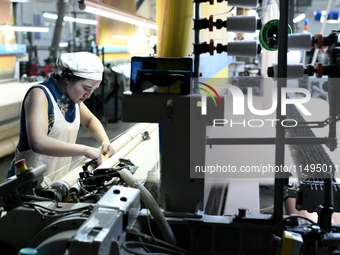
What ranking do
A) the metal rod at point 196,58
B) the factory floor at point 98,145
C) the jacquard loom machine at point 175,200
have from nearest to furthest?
1. the jacquard loom machine at point 175,200
2. the metal rod at point 196,58
3. the factory floor at point 98,145

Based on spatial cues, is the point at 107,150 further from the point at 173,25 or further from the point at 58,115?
the point at 173,25

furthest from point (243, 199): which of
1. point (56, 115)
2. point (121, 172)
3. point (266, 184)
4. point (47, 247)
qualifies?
A: point (47, 247)

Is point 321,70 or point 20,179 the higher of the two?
point 321,70

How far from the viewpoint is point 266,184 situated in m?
2.45

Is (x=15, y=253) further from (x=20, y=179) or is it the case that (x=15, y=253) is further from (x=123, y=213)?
(x=123, y=213)

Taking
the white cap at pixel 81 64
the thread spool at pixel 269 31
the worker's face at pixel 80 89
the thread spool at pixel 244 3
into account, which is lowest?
the worker's face at pixel 80 89

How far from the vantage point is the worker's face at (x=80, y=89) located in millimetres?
2033

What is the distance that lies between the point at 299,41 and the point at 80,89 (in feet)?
3.69

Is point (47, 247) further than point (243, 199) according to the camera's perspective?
No

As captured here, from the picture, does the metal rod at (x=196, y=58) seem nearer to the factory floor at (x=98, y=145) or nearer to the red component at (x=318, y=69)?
the red component at (x=318, y=69)

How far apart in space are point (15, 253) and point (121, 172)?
1.32 feet

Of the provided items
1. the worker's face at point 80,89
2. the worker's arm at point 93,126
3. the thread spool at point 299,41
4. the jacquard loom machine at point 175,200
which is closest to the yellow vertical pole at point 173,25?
the jacquard loom machine at point 175,200

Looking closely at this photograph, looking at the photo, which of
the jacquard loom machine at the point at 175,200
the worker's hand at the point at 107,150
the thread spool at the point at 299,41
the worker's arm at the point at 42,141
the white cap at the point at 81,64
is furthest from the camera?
the worker's hand at the point at 107,150

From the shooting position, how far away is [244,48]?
4.46 ft
